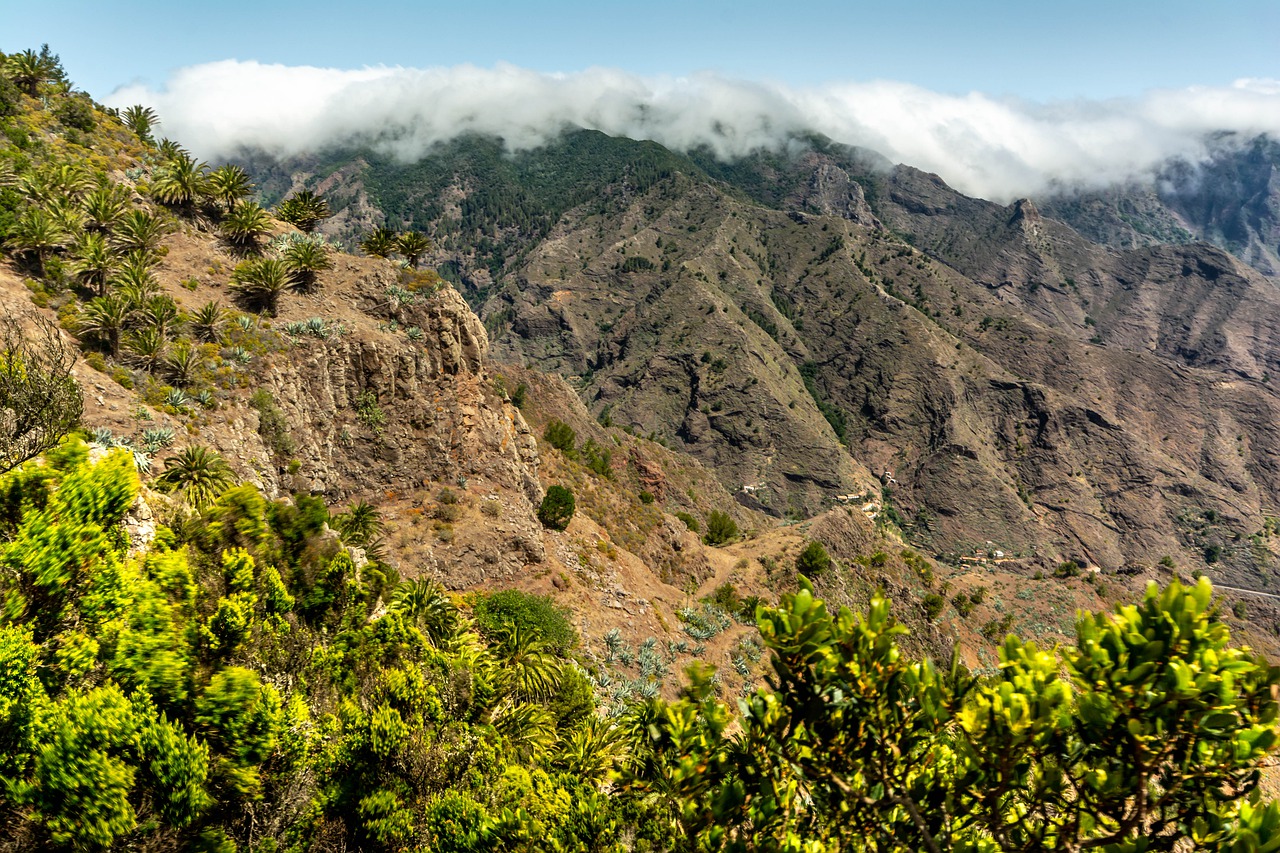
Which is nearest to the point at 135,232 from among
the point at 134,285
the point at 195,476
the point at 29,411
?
the point at 134,285

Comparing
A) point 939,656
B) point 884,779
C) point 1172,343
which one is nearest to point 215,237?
point 884,779

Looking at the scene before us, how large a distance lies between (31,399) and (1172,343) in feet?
785

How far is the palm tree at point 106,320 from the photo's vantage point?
1897 centimetres

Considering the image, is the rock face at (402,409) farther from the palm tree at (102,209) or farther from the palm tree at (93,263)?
the palm tree at (102,209)

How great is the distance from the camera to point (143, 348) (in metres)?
19.7

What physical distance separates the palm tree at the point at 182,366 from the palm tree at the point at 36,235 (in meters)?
4.98

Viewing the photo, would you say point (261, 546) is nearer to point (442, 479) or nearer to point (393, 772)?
point (393, 772)

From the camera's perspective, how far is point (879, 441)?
403ft

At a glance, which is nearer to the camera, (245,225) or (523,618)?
(523,618)

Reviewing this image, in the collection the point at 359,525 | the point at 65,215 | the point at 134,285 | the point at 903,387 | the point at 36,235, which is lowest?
the point at 903,387

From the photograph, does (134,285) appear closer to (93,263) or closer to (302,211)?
(93,263)

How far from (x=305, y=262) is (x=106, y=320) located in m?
7.95

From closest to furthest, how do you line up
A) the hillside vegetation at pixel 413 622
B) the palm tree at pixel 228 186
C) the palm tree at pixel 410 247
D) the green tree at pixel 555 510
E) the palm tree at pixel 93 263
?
the hillside vegetation at pixel 413 622, the palm tree at pixel 93 263, the palm tree at pixel 228 186, the palm tree at pixel 410 247, the green tree at pixel 555 510

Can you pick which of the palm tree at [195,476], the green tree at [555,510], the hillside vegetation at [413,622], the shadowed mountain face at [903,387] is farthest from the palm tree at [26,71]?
the shadowed mountain face at [903,387]
